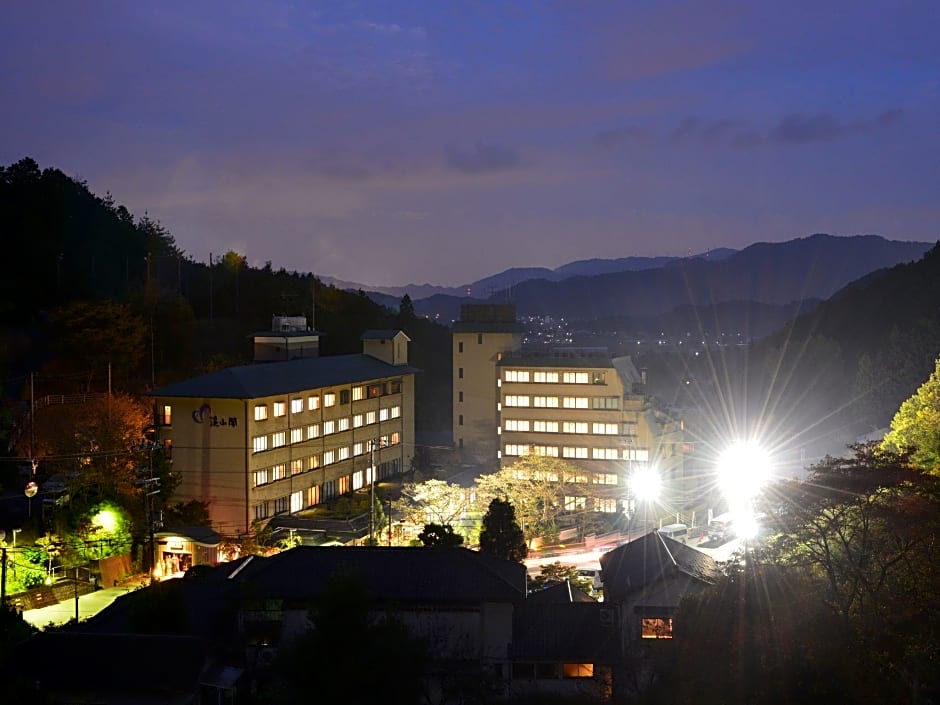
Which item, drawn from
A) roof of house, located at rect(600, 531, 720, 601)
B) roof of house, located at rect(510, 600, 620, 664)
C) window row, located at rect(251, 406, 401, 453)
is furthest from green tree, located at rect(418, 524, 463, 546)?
window row, located at rect(251, 406, 401, 453)

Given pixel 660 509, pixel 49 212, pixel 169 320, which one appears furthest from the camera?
pixel 49 212

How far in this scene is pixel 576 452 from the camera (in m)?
40.5

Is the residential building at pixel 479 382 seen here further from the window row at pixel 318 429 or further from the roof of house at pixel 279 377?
the window row at pixel 318 429

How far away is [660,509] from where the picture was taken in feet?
116

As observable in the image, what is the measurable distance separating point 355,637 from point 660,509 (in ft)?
73.6

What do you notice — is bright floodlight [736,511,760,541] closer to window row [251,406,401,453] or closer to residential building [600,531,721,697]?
residential building [600,531,721,697]

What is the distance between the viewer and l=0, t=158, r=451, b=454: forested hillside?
36844mm

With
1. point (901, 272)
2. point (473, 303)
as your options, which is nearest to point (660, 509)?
point (473, 303)

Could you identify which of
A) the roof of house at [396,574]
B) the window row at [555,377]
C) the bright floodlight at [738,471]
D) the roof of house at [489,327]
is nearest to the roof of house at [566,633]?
the roof of house at [396,574]

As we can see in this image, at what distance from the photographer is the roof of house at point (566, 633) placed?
17.8 m

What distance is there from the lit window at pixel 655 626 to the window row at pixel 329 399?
58.9 feet

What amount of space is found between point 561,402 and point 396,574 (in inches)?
899

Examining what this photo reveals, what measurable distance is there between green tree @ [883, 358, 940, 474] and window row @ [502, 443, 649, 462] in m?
11.5

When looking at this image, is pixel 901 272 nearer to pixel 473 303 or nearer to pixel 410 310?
pixel 410 310
